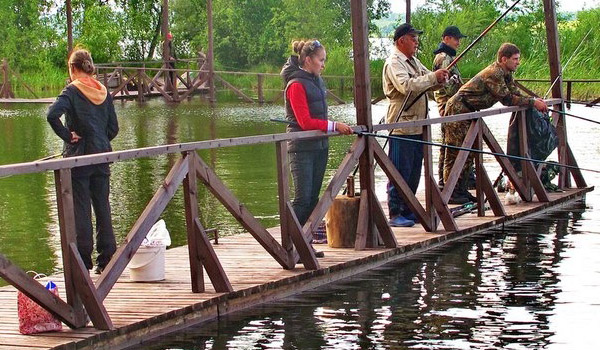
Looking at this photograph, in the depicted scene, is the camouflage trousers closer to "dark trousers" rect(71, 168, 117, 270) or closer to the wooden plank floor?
the wooden plank floor

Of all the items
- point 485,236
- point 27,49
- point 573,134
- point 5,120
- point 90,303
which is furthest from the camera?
point 27,49

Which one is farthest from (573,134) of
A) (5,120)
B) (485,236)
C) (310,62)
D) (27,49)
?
(27,49)

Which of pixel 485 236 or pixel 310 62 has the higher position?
pixel 310 62

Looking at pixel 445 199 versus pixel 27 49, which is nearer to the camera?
pixel 445 199

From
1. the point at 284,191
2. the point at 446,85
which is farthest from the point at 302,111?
the point at 446,85

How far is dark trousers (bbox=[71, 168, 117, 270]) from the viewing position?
927 cm

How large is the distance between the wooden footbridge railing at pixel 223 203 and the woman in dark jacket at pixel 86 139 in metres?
0.68

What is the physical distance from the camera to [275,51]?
206ft

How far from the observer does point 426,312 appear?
9.15 m

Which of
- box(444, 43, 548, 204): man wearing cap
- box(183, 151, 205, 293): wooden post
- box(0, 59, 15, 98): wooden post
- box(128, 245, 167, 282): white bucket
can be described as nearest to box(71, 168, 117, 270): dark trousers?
box(128, 245, 167, 282): white bucket

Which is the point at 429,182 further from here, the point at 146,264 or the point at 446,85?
the point at 146,264

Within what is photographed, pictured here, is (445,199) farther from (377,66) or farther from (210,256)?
(377,66)

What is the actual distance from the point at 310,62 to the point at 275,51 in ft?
173

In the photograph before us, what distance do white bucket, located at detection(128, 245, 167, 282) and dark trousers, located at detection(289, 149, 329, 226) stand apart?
1.28m
